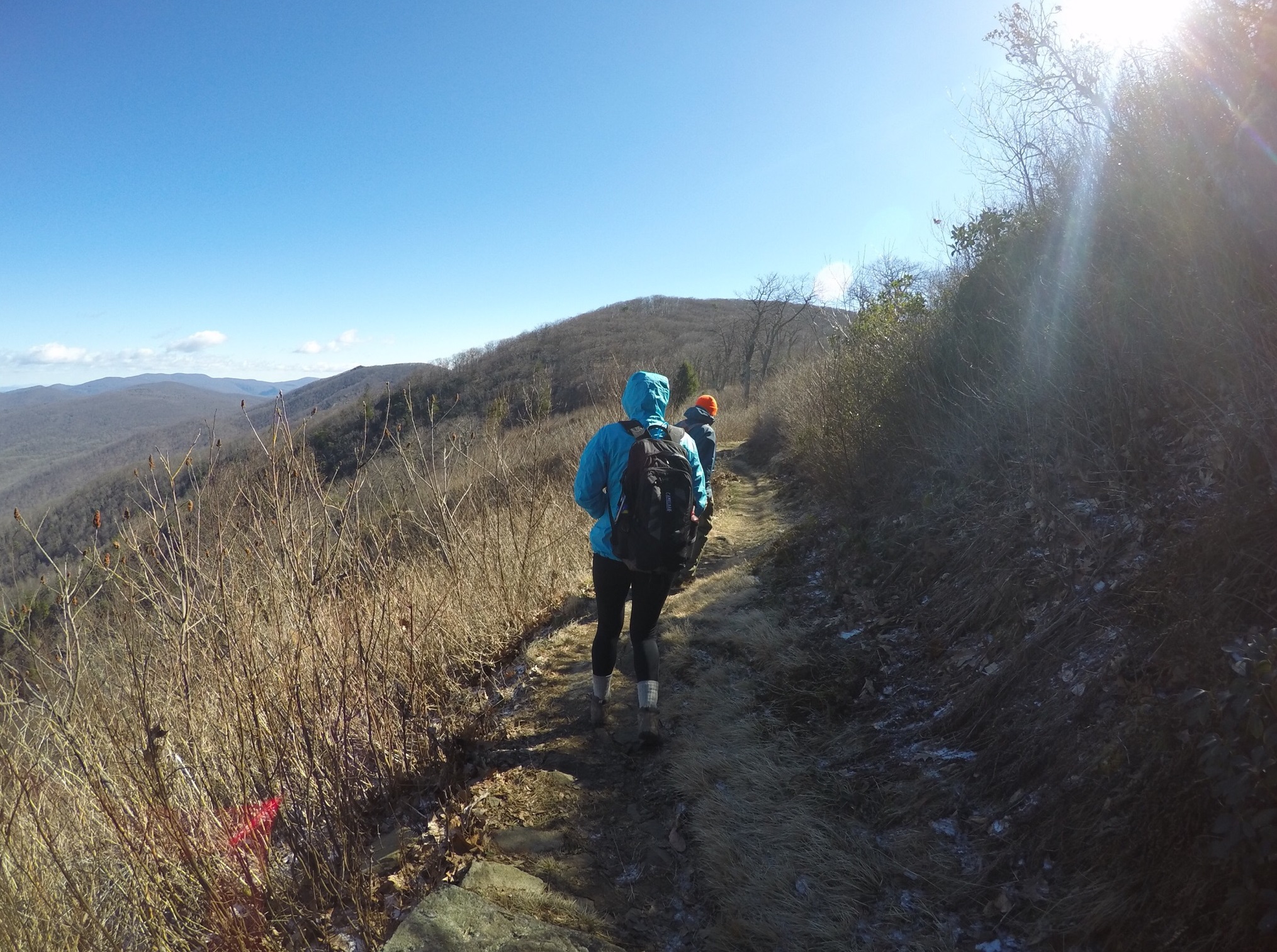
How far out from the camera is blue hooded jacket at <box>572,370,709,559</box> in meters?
3.14

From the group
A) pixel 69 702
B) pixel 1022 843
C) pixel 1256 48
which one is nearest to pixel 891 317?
pixel 1256 48

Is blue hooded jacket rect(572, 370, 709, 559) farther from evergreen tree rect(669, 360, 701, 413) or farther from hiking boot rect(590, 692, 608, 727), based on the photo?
evergreen tree rect(669, 360, 701, 413)

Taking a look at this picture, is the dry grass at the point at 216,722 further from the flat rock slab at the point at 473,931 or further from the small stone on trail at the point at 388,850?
the flat rock slab at the point at 473,931

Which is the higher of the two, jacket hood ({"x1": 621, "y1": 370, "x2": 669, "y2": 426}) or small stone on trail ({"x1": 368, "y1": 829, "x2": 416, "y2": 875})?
jacket hood ({"x1": 621, "y1": 370, "x2": 669, "y2": 426})

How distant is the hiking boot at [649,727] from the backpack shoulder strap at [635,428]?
145 cm

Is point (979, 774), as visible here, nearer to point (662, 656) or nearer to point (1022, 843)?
point (1022, 843)

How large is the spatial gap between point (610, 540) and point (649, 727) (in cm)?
106

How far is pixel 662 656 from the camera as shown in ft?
14.3

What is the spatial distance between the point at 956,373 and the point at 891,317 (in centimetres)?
286

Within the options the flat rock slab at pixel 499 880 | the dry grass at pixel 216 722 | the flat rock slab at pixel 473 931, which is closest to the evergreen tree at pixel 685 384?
the dry grass at pixel 216 722

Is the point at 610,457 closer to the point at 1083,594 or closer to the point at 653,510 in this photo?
the point at 653,510

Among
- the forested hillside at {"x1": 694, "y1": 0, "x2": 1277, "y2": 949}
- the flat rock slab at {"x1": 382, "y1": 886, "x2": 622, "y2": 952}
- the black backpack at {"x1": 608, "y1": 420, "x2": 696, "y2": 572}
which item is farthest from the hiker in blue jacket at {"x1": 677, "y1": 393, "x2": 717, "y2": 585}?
the flat rock slab at {"x1": 382, "y1": 886, "x2": 622, "y2": 952}

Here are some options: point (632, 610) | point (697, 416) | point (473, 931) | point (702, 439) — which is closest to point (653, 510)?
point (632, 610)

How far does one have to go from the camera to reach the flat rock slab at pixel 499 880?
229 centimetres
